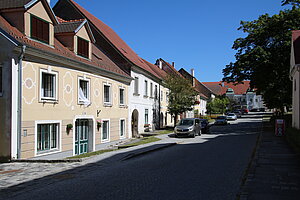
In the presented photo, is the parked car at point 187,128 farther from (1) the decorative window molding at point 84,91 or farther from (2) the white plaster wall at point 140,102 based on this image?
(1) the decorative window molding at point 84,91

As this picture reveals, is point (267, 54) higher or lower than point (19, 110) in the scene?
higher

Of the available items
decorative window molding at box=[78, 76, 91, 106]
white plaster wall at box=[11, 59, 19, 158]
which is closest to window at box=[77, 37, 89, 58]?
decorative window molding at box=[78, 76, 91, 106]

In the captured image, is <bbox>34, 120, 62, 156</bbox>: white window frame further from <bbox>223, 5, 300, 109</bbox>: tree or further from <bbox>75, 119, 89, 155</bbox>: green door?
<bbox>223, 5, 300, 109</bbox>: tree

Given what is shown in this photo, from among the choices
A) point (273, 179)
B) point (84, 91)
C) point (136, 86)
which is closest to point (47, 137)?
point (84, 91)

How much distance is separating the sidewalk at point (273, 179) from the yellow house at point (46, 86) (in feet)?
30.8

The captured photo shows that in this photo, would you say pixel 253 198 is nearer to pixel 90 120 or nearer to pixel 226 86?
pixel 90 120

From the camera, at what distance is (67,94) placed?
16.4 meters

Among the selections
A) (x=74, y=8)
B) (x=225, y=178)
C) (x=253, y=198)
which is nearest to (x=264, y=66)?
(x=74, y=8)

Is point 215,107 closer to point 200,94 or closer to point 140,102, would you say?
point 200,94

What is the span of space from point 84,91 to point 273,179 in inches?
491

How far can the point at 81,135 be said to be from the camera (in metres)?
18.3

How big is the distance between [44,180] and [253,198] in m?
5.93

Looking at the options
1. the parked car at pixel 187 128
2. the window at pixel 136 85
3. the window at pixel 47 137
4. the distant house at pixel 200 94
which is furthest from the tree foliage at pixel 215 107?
the window at pixel 47 137

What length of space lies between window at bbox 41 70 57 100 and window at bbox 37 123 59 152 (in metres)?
1.41
